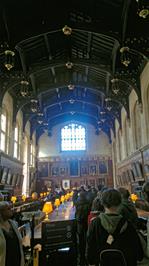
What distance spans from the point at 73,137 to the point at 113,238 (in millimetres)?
27990

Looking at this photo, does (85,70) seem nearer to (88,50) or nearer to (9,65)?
(88,50)

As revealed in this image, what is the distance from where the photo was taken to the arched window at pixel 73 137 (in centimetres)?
3009

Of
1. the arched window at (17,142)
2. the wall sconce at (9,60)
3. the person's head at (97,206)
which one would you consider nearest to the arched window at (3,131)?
the arched window at (17,142)

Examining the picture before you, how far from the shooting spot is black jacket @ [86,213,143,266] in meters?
2.20

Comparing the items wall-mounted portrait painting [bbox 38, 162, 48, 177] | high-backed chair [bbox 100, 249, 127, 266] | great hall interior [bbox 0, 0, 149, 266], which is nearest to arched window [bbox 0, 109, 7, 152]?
great hall interior [bbox 0, 0, 149, 266]

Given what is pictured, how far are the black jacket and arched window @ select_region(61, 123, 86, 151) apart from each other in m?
27.7

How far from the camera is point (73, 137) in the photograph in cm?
3019

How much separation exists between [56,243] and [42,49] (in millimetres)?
12619

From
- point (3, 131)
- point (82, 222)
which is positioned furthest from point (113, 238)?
point (3, 131)

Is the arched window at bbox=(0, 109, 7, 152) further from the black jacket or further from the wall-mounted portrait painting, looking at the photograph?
the black jacket

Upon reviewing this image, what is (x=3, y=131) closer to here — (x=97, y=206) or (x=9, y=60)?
(x=9, y=60)

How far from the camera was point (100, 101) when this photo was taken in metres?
22.5

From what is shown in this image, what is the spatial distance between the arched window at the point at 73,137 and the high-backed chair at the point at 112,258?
91.2ft

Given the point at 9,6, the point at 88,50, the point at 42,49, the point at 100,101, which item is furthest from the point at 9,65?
the point at 100,101
